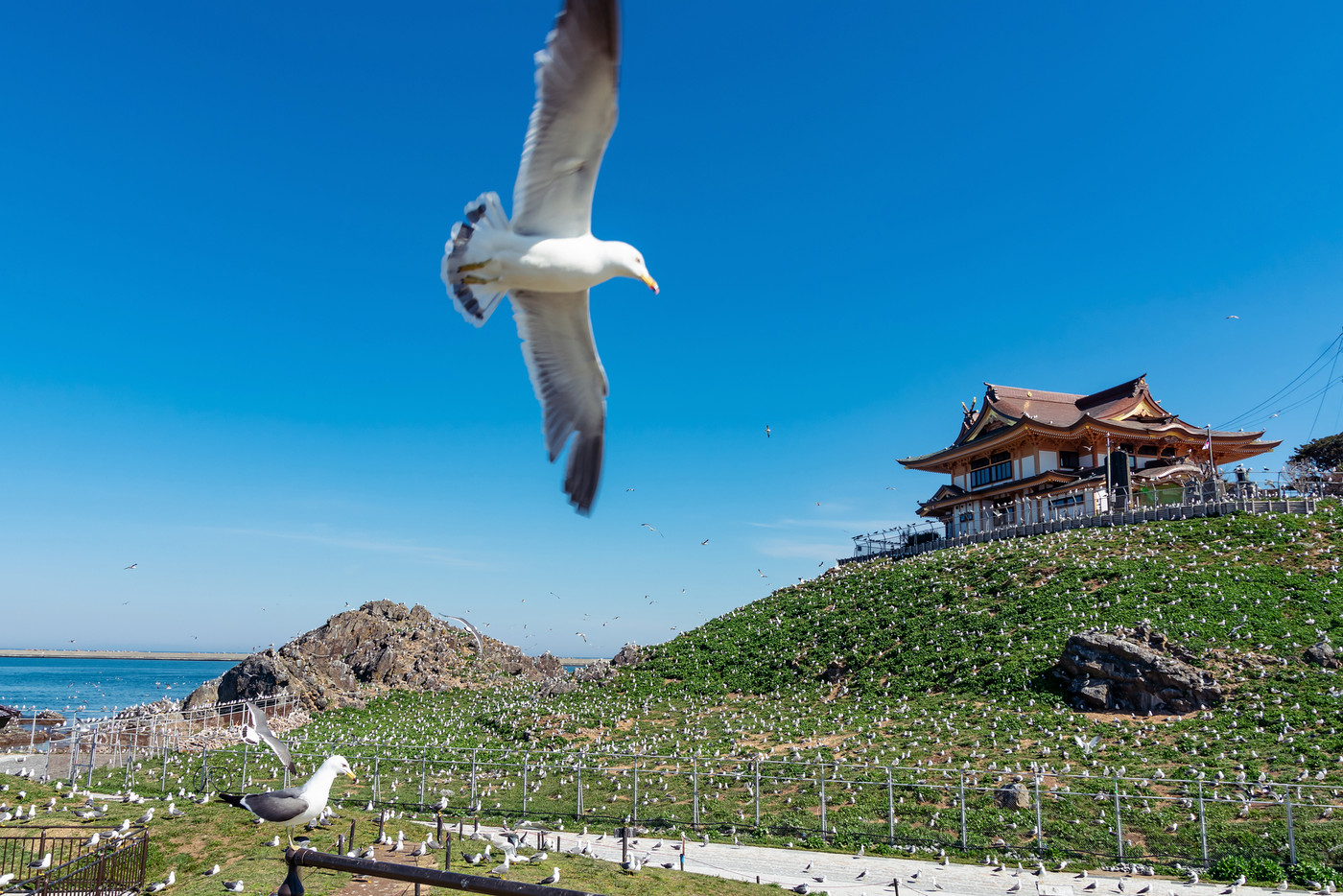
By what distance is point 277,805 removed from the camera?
277 inches

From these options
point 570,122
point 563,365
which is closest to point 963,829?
point 563,365

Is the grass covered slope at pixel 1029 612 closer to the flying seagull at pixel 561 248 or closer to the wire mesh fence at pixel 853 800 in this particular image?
the wire mesh fence at pixel 853 800

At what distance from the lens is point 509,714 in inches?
915

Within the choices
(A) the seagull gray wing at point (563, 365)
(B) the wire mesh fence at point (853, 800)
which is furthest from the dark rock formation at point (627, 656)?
(A) the seagull gray wing at point (563, 365)

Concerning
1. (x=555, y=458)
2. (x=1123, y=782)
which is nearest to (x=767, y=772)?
(x=1123, y=782)

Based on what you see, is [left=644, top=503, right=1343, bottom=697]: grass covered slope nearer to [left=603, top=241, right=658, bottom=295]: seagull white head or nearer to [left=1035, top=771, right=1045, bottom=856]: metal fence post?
[left=1035, top=771, right=1045, bottom=856]: metal fence post

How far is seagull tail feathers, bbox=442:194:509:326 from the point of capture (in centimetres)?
412

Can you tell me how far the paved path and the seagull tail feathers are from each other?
7702 millimetres

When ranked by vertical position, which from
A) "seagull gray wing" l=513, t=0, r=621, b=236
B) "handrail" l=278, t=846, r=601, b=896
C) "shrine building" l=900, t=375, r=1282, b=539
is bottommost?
"handrail" l=278, t=846, r=601, b=896

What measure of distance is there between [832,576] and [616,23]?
31988mm

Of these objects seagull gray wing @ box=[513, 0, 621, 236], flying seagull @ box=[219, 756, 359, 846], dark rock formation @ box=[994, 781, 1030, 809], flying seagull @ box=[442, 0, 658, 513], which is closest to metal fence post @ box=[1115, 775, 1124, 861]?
dark rock formation @ box=[994, 781, 1030, 809]

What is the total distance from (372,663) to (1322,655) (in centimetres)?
2793

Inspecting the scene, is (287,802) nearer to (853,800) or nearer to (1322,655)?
(853,800)

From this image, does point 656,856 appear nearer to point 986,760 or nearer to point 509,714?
point 986,760
